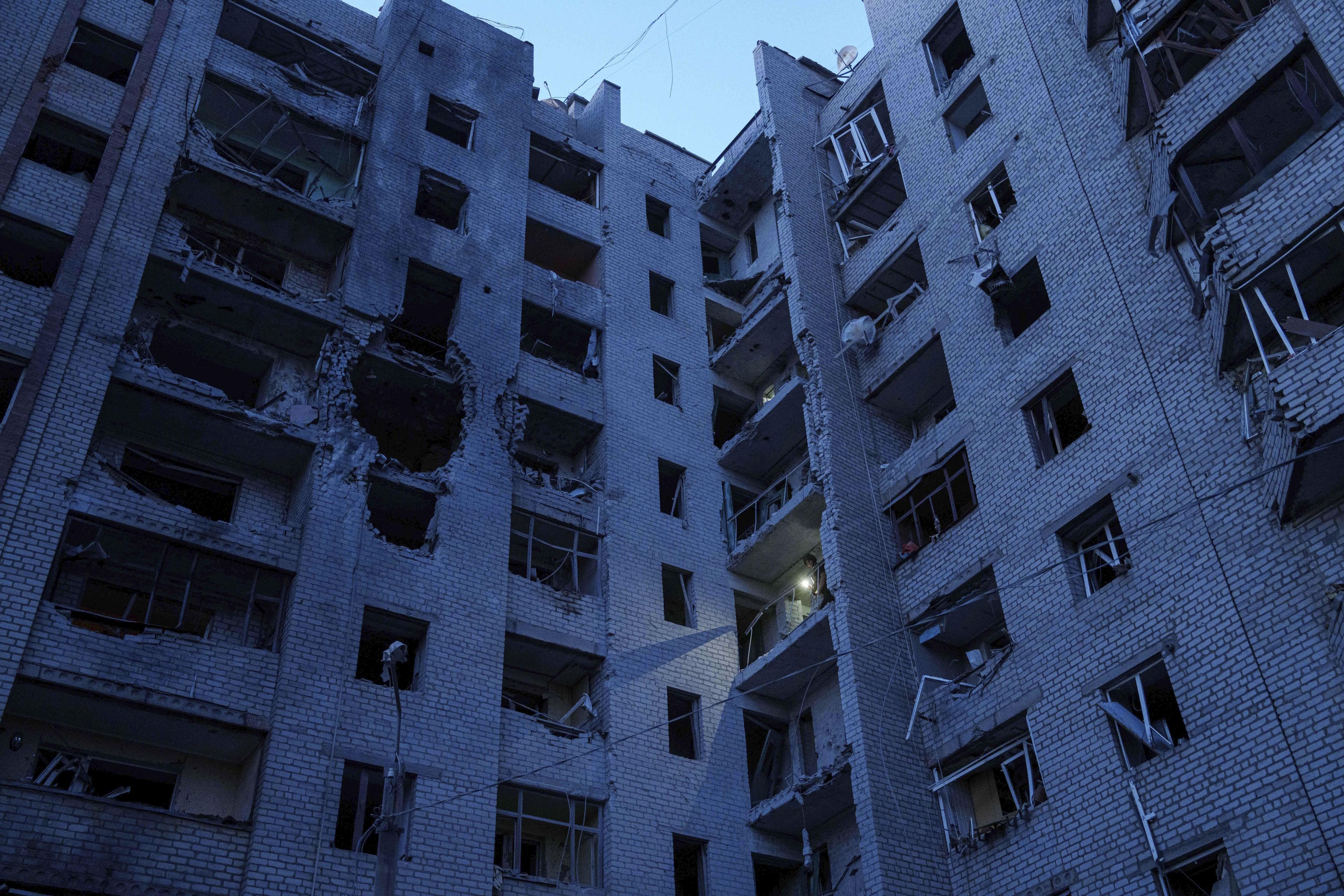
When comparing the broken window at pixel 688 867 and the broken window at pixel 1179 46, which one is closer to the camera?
the broken window at pixel 1179 46

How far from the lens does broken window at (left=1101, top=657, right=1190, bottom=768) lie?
643 inches

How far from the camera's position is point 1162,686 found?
55.0 ft

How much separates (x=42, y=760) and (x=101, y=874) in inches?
111

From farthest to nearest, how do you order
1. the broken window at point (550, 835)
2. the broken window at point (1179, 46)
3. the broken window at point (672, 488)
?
the broken window at point (672, 488) < the broken window at point (550, 835) < the broken window at point (1179, 46)

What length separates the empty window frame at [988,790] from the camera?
18.4 meters

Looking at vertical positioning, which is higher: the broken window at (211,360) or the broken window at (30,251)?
the broken window at (30,251)

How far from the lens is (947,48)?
27.7 meters

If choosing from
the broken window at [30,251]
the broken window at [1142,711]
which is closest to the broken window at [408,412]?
the broken window at [30,251]

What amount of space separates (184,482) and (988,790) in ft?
51.8

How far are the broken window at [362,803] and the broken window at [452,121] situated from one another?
54.7ft

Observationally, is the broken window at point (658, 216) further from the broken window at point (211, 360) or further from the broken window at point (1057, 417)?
the broken window at point (1057, 417)

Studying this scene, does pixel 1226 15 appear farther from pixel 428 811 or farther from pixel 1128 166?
pixel 428 811

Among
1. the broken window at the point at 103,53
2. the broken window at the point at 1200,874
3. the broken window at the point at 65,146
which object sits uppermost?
the broken window at the point at 103,53

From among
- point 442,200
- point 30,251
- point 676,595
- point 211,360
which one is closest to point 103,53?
point 30,251
